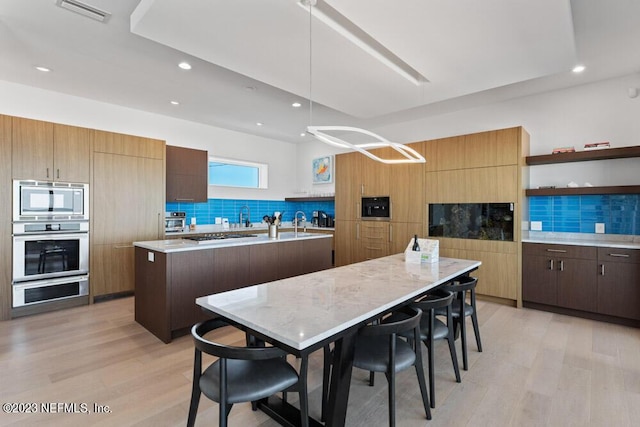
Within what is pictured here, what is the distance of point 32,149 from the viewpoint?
3682mm

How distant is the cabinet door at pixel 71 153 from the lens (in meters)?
3.86

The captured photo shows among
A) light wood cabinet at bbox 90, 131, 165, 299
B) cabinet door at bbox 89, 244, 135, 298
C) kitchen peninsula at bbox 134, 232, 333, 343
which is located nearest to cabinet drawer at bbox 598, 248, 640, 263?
kitchen peninsula at bbox 134, 232, 333, 343

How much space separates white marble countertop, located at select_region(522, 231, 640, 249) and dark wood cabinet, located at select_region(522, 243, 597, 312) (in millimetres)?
113

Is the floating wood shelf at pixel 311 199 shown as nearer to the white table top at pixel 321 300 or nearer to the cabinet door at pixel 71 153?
the white table top at pixel 321 300

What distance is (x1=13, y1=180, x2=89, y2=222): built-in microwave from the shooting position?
11.8 feet

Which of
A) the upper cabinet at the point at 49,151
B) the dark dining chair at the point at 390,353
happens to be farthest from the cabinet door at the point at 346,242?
the upper cabinet at the point at 49,151

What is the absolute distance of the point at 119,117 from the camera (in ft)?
15.7

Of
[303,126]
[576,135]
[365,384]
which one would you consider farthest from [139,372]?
[576,135]

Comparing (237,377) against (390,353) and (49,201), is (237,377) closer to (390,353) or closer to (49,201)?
(390,353)

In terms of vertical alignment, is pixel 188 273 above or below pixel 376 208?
below

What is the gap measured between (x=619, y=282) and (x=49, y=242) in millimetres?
6605

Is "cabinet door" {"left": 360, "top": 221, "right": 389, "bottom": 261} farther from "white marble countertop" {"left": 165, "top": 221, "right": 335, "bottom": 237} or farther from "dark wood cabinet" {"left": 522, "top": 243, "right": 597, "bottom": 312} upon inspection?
"dark wood cabinet" {"left": 522, "top": 243, "right": 597, "bottom": 312}

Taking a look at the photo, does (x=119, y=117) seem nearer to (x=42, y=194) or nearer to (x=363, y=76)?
(x=42, y=194)

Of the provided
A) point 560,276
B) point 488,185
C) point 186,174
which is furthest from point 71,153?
point 560,276
